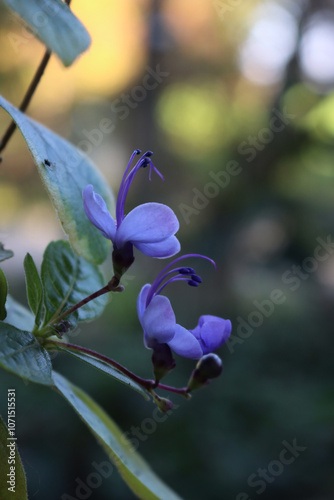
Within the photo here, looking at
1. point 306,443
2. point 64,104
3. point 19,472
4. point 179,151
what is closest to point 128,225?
point 19,472

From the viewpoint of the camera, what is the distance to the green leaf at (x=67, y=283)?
484 mm

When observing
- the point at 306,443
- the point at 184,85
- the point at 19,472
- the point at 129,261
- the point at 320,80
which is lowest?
the point at 306,443

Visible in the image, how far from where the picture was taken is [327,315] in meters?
3.28

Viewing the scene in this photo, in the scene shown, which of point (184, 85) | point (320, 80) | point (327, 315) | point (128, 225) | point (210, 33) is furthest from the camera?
point (210, 33)

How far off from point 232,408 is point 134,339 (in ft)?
2.00

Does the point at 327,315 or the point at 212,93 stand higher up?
the point at 212,93

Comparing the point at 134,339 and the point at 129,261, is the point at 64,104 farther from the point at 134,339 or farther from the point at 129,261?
the point at 129,261

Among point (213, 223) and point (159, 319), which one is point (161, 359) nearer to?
point (159, 319)

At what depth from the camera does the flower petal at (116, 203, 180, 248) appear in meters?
0.39

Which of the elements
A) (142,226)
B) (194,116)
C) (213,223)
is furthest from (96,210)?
(194,116)

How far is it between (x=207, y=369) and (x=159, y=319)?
0.07 metres

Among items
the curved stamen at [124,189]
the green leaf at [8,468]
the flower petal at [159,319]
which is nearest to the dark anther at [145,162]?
the curved stamen at [124,189]

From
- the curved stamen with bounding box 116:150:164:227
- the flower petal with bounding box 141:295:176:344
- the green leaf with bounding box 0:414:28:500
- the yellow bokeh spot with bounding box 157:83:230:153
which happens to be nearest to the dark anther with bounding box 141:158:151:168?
the curved stamen with bounding box 116:150:164:227

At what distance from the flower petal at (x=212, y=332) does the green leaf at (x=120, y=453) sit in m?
0.10
